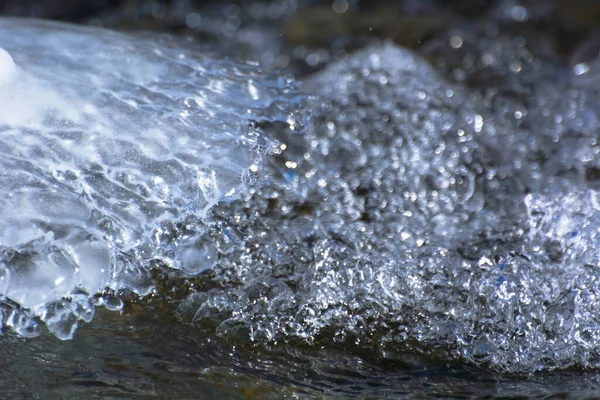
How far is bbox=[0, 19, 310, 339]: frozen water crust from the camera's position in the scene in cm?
198

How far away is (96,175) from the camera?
2.06 m

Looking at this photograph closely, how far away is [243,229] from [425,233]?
22.5 inches

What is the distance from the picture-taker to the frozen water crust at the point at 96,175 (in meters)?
1.98

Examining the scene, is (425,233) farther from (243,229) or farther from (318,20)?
(318,20)

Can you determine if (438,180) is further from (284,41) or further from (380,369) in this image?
(284,41)

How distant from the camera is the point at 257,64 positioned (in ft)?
8.63

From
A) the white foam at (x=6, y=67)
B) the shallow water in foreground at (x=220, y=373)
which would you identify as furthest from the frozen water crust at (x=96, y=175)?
the shallow water in foreground at (x=220, y=373)

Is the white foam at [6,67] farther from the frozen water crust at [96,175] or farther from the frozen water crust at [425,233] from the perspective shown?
the frozen water crust at [425,233]

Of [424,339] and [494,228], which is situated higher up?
[494,228]

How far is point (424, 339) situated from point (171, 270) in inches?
28.8

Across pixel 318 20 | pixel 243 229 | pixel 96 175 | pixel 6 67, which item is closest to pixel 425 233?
pixel 243 229

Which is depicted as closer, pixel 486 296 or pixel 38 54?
pixel 486 296

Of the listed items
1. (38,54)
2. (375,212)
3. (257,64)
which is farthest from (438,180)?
(38,54)

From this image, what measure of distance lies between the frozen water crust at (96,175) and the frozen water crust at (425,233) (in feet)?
0.64
